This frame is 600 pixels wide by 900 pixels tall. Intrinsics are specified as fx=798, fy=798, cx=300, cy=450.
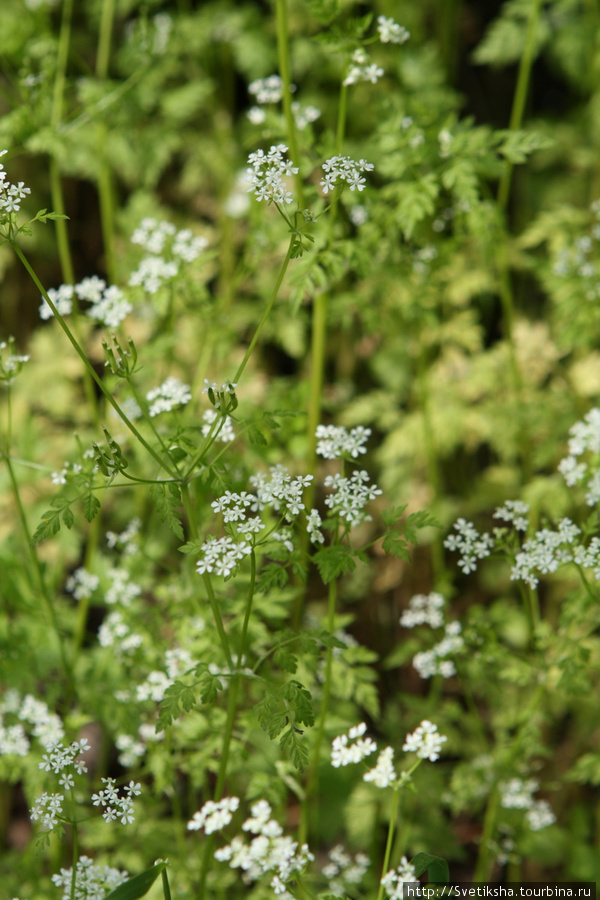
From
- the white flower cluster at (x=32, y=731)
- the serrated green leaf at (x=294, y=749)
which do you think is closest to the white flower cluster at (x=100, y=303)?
the white flower cluster at (x=32, y=731)

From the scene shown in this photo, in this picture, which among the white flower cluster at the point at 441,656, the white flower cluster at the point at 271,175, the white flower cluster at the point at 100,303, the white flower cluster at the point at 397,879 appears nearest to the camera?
the white flower cluster at the point at 397,879

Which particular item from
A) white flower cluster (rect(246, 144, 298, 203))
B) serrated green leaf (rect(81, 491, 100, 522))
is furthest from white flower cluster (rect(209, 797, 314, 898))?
white flower cluster (rect(246, 144, 298, 203))

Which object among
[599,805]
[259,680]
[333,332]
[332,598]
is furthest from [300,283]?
[599,805]

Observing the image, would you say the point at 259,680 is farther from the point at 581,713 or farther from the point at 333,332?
the point at 333,332

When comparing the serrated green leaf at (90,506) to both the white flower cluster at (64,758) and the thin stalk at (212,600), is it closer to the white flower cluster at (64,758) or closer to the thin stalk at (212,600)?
the thin stalk at (212,600)

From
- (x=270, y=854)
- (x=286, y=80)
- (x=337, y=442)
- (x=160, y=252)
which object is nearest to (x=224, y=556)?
(x=337, y=442)

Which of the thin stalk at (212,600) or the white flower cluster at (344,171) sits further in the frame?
the thin stalk at (212,600)

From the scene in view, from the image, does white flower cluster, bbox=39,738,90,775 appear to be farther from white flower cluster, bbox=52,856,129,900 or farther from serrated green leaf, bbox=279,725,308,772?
serrated green leaf, bbox=279,725,308,772

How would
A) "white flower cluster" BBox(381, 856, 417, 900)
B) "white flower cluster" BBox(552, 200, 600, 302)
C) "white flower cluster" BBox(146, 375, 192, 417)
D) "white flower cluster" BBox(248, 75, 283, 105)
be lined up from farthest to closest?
"white flower cluster" BBox(552, 200, 600, 302) → "white flower cluster" BBox(248, 75, 283, 105) → "white flower cluster" BBox(146, 375, 192, 417) → "white flower cluster" BBox(381, 856, 417, 900)
